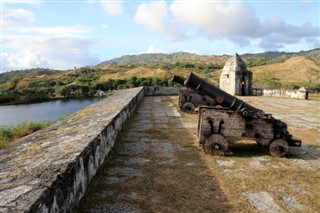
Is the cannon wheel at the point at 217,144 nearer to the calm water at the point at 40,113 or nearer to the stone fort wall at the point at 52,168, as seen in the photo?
the stone fort wall at the point at 52,168

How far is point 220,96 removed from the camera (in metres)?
6.82

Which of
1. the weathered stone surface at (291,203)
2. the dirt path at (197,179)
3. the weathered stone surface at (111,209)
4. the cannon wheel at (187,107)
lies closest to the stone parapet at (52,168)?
the weathered stone surface at (111,209)

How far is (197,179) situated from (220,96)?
2249mm

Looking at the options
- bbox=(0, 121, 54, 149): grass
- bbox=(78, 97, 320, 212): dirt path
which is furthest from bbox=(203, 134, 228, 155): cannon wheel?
bbox=(0, 121, 54, 149): grass

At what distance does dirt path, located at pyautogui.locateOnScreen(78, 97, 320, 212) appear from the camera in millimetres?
4145

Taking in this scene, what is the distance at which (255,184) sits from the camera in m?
4.93

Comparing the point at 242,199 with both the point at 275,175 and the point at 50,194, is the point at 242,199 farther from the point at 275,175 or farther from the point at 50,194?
the point at 50,194

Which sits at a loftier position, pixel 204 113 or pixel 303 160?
pixel 204 113

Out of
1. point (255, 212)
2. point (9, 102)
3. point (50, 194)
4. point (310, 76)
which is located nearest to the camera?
point (50, 194)

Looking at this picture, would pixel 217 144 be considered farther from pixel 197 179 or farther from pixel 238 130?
pixel 197 179

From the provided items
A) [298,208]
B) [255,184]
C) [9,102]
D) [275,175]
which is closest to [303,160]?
[275,175]

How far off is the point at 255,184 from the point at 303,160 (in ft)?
6.30

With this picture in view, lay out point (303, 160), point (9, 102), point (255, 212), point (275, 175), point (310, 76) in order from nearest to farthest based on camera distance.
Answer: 1. point (255, 212)
2. point (275, 175)
3. point (303, 160)
4. point (9, 102)
5. point (310, 76)

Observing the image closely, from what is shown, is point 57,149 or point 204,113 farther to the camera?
point 204,113
